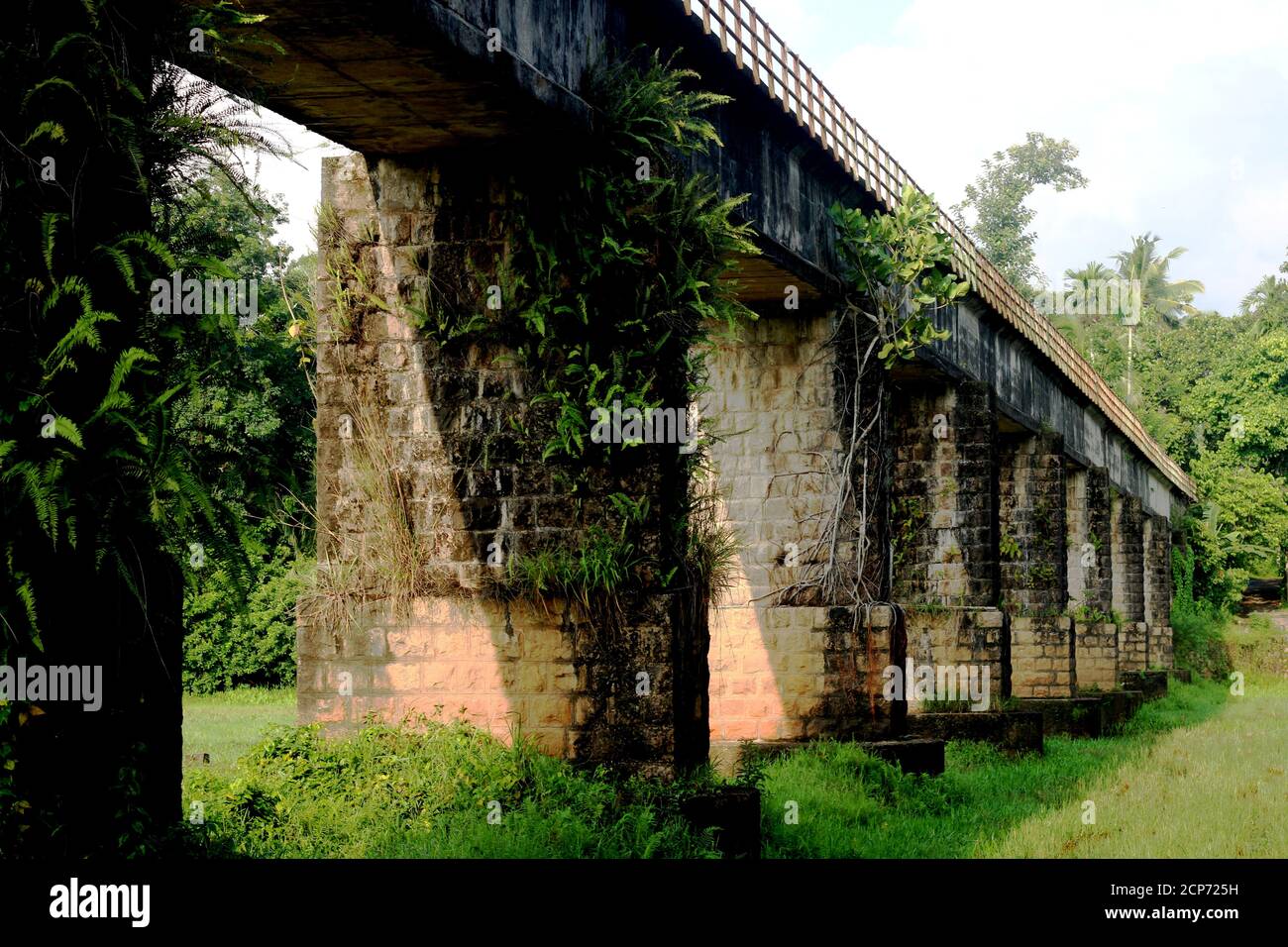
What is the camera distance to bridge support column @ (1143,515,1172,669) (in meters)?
34.4

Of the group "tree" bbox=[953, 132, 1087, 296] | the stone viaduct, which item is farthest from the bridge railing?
"tree" bbox=[953, 132, 1087, 296]

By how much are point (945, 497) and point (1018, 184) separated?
41.2 metres

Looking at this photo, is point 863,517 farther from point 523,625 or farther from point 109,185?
point 109,185

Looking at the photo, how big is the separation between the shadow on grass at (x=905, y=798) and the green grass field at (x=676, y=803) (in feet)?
0.08

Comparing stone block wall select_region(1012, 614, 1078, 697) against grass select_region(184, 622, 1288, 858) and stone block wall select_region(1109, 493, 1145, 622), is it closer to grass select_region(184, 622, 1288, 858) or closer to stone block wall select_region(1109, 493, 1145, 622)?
grass select_region(184, 622, 1288, 858)

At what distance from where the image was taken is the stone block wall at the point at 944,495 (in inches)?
716

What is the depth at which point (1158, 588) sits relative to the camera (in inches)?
1433

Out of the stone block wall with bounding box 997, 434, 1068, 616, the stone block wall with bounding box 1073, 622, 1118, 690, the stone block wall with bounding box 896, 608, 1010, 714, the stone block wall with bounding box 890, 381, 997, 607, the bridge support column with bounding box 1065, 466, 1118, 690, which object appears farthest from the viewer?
the bridge support column with bounding box 1065, 466, 1118, 690

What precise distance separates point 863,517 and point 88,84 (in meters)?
10.0

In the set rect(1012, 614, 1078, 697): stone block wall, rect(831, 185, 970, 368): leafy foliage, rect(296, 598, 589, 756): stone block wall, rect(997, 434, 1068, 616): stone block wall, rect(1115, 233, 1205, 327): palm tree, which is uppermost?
rect(1115, 233, 1205, 327): palm tree

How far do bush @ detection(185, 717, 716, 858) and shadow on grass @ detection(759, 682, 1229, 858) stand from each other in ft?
5.09

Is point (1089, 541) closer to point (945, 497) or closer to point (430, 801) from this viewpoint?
point (945, 497)

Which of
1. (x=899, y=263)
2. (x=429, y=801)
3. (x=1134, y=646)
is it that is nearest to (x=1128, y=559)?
(x=1134, y=646)

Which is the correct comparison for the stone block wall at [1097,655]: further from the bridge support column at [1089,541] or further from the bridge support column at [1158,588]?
the bridge support column at [1158,588]
